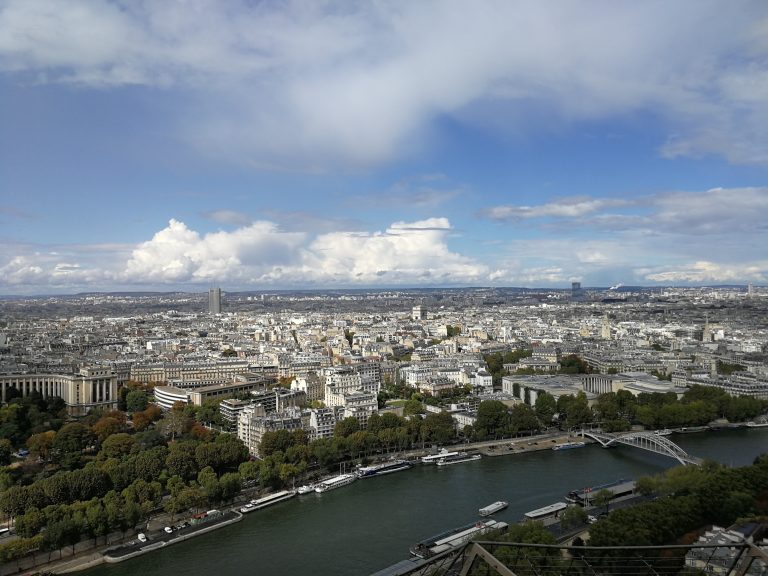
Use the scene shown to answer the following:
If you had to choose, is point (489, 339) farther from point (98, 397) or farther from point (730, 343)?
point (98, 397)

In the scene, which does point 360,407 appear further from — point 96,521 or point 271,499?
point 96,521

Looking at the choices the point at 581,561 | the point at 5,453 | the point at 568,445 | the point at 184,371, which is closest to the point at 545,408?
the point at 568,445

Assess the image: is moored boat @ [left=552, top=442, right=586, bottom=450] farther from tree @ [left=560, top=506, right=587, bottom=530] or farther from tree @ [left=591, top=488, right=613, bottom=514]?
tree @ [left=560, top=506, right=587, bottom=530]

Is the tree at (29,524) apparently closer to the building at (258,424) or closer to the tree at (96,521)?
the tree at (96,521)

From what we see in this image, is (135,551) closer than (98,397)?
Yes

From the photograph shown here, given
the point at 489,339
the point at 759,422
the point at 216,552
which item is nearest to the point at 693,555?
the point at 216,552

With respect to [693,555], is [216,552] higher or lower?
lower
